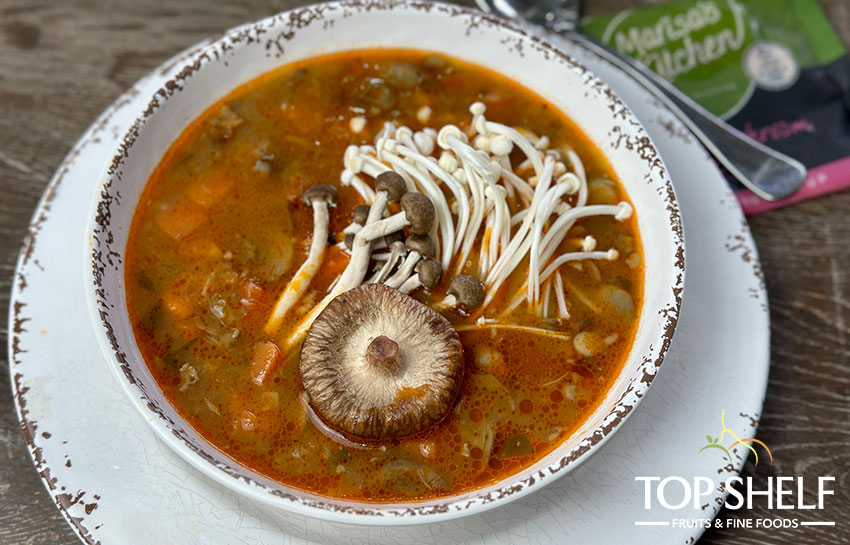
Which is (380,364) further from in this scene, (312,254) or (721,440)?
(721,440)

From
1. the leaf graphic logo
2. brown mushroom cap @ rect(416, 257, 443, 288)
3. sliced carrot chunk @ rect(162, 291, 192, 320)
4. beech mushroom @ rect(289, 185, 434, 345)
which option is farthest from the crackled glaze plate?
brown mushroom cap @ rect(416, 257, 443, 288)

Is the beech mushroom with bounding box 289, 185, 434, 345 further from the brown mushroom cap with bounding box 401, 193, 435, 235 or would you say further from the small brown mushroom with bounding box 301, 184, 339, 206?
the small brown mushroom with bounding box 301, 184, 339, 206

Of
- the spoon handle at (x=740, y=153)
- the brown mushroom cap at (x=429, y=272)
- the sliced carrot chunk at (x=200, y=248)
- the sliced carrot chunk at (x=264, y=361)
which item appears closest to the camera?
the sliced carrot chunk at (x=264, y=361)

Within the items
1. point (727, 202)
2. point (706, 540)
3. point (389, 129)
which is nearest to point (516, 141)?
point (389, 129)

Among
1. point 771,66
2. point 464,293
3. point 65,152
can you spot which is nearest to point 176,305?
point 464,293

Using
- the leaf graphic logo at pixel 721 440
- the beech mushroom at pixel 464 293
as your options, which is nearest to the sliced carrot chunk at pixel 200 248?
the beech mushroom at pixel 464 293

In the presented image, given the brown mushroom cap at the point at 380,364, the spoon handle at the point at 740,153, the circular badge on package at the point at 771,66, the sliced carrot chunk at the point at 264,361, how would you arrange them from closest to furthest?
the brown mushroom cap at the point at 380,364, the sliced carrot chunk at the point at 264,361, the spoon handle at the point at 740,153, the circular badge on package at the point at 771,66

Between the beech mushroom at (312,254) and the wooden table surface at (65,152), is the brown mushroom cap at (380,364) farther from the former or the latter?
the wooden table surface at (65,152)
